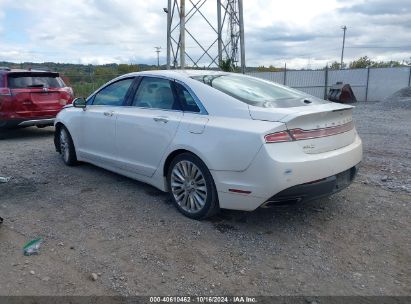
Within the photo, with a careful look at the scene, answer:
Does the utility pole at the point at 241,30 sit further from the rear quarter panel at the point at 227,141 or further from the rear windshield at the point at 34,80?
the rear quarter panel at the point at 227,141

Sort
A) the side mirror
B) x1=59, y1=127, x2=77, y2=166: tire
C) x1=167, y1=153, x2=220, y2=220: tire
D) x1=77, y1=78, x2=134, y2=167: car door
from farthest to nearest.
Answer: x1=59, y1=127, x2=77, y2=166: tire
the side mirror
x1=77, y1=78, x2=134, y2=167: car door
x1=167, y1=153, x2=220, y2=220: tire

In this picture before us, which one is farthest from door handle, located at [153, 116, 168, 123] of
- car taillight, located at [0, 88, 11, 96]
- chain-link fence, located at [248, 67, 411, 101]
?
chain-link fence, located at [248, 67, 411, 101]

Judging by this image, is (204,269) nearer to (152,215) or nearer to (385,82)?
(152,215)

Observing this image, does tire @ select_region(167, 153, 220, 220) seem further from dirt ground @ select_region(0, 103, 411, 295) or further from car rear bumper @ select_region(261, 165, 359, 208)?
car rear bumper @ select_region(261, 165, 359, 208)

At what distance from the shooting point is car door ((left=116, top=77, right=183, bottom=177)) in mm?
4517

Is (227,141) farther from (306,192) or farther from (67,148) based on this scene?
(67,148)

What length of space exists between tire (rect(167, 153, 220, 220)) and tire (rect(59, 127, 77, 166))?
250 cm

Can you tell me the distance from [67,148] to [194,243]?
140 inches

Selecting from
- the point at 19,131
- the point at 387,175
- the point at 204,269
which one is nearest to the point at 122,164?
the point at 204,269

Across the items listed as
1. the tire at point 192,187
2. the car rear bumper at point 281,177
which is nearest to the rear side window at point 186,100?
the tire at point 192,187

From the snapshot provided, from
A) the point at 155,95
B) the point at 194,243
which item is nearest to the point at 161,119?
the point at 155,95

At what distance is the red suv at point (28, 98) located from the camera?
8953mm

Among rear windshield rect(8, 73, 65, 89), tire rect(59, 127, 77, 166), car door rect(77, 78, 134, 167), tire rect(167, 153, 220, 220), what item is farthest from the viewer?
rear windshield rect(8, 73, 65, 89)

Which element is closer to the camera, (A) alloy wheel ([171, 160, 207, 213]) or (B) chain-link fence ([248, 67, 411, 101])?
(A) alloy wheel ([171, 160, 207, 213])
